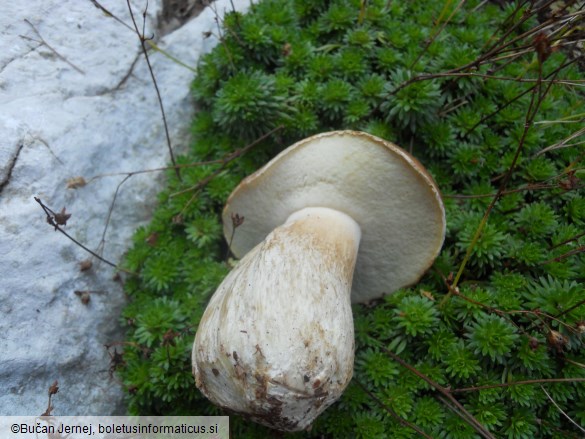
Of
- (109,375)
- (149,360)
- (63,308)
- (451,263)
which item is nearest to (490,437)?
(451,263)

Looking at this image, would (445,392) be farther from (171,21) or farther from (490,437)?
(171,21)

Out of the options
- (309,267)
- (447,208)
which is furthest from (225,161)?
(447,208)

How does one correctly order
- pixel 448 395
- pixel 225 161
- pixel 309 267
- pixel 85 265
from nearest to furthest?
pixel 309 267 < pixel 448 395 < pixel 85 265 < pixel 225 161

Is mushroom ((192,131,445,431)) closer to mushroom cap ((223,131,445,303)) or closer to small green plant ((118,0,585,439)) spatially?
mushroom cap ((223,131,445,303))

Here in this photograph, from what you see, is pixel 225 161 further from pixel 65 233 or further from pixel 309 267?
pixel 309 267

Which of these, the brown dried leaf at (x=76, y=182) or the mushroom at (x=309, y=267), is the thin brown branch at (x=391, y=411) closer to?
the mushroom at (x=309, y=267)

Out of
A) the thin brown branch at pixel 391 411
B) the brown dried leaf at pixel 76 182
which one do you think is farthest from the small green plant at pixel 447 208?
the brown dried leaf at pixel 76 182
